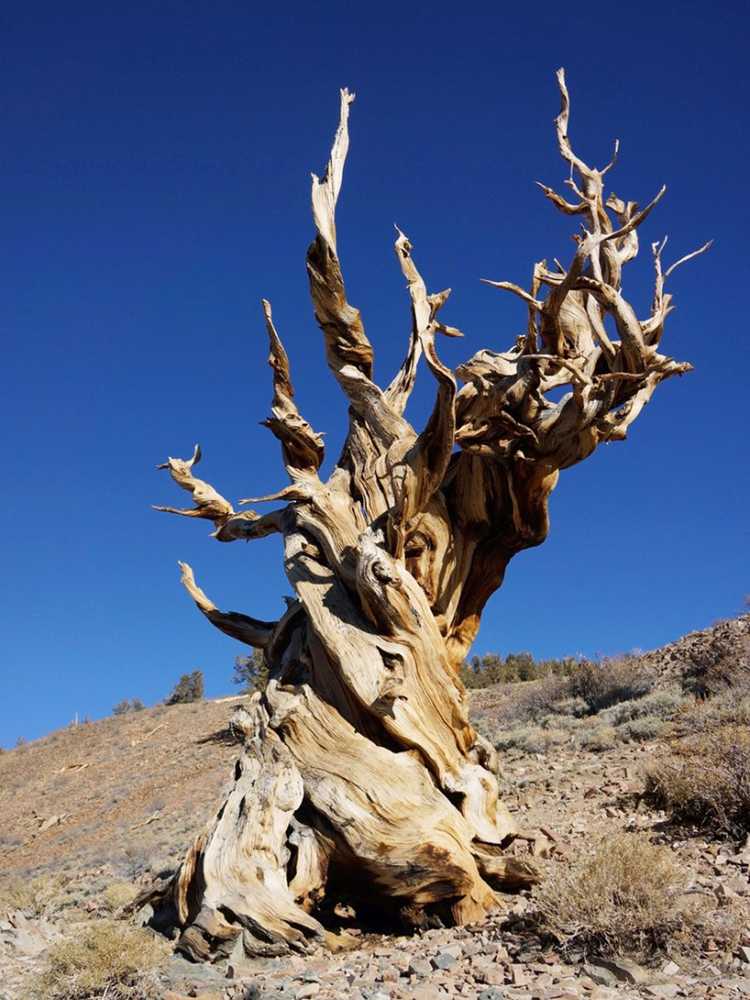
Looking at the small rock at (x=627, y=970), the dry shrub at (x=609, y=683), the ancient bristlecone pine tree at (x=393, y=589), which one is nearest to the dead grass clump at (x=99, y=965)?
the ancient bristlecone pine tree at (x=393, y=589)

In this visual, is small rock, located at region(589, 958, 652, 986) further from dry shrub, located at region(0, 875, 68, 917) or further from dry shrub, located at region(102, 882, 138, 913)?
dry shrub, located at region(0, 875, 68, 917)

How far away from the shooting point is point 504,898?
5.57 m

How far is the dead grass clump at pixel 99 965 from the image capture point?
4.30 metres

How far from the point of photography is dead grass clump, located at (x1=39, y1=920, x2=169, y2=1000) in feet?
14.1

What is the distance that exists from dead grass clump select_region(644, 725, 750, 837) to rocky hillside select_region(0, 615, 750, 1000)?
148 mm

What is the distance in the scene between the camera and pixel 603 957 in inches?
154

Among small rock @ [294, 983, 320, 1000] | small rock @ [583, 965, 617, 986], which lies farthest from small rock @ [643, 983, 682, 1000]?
small rock @ [294, 983, 320, 1000]

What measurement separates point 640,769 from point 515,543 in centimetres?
230

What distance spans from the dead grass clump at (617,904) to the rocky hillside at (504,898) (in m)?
0.09

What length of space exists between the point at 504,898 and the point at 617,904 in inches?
68.1

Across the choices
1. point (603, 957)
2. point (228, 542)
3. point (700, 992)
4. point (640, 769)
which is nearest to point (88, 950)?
point (603, 957)

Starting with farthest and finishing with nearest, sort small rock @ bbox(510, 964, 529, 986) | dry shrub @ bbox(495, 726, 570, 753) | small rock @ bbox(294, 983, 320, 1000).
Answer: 1. dry shrub @ bbox(495, 726, 570, 753)
2. small rock @ bbox(294, 983, 320, 1000)
3. small rock @ bbox(510, 964, 529, 986)

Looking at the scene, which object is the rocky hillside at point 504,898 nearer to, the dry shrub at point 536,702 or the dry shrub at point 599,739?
the dry shrub at point 599,739

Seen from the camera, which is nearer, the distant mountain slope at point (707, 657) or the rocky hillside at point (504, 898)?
the rocky hillside at point (504, 898)
